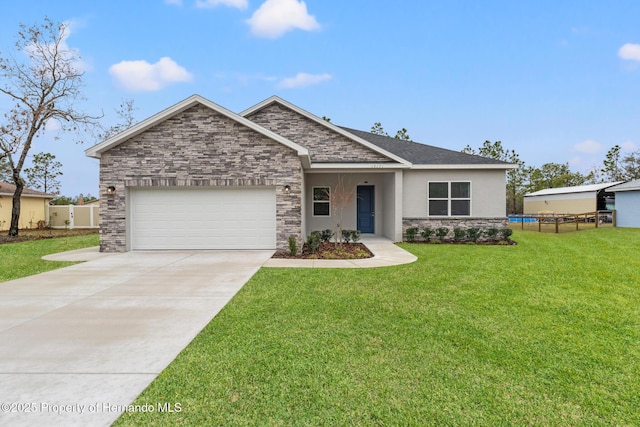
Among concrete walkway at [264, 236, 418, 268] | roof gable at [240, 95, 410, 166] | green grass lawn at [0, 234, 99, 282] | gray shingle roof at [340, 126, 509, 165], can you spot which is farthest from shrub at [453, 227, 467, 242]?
green grass lawn at [0, 234, 99, 282]

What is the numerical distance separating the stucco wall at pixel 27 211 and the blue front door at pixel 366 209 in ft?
70.0

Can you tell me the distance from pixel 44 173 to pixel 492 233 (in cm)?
4210

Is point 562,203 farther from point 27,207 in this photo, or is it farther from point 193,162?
point 27,207

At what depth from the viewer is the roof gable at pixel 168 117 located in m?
9.98

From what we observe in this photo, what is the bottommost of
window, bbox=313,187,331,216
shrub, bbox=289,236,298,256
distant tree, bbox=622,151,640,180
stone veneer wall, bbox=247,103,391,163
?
shrub, bbox=289,236,298,256

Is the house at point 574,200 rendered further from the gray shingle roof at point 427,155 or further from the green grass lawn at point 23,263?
the green grass lawn at point 23,263

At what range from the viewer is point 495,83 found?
1925 cm

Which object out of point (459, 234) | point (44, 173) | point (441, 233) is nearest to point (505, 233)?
point (459, 234)

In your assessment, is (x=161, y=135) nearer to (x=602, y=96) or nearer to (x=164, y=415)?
(x=164, y=415)

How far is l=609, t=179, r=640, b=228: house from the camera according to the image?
19.7 meters

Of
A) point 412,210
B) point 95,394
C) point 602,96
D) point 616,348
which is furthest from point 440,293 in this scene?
point 602,96

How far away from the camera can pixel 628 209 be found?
20281mm

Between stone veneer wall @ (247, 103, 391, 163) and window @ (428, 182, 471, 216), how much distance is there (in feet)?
8.19

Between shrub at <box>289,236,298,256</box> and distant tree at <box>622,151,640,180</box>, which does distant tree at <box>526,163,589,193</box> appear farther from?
shrub at <box>289,236,298,256</box>
